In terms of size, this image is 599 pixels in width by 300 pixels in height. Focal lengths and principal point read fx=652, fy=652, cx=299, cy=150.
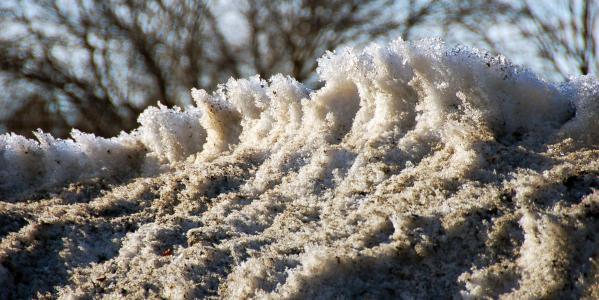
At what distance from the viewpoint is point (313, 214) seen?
111 cm

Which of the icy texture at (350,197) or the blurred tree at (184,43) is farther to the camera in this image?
the blurred tree at (184,43)

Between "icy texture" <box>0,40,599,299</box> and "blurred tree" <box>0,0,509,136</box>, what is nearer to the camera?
"icy texture" <box>0,40,599,299</box>

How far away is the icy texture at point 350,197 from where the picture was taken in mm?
899

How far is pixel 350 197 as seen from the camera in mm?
1114

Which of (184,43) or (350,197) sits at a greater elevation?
(184,43)

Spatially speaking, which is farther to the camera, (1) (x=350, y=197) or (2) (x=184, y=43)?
(2) (x=184, y=43)

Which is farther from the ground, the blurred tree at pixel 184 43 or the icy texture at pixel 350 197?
the blurred tree at pixel 184 43

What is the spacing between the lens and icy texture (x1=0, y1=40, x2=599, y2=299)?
0.90 m

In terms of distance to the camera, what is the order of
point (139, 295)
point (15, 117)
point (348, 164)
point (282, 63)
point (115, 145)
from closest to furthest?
point (139, 295)
point (348, 164)
point (115, 145)
point (15, 117)
point (282, 63)

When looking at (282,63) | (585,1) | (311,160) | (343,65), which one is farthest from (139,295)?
(585,1)

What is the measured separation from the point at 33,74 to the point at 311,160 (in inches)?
327

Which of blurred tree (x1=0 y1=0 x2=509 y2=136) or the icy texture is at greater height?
blurred tree (x1=0 y1=0 x2=509 y2=136)

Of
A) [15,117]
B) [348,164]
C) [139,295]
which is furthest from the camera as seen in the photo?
[15,117]

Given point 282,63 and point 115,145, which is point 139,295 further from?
point 282,63
